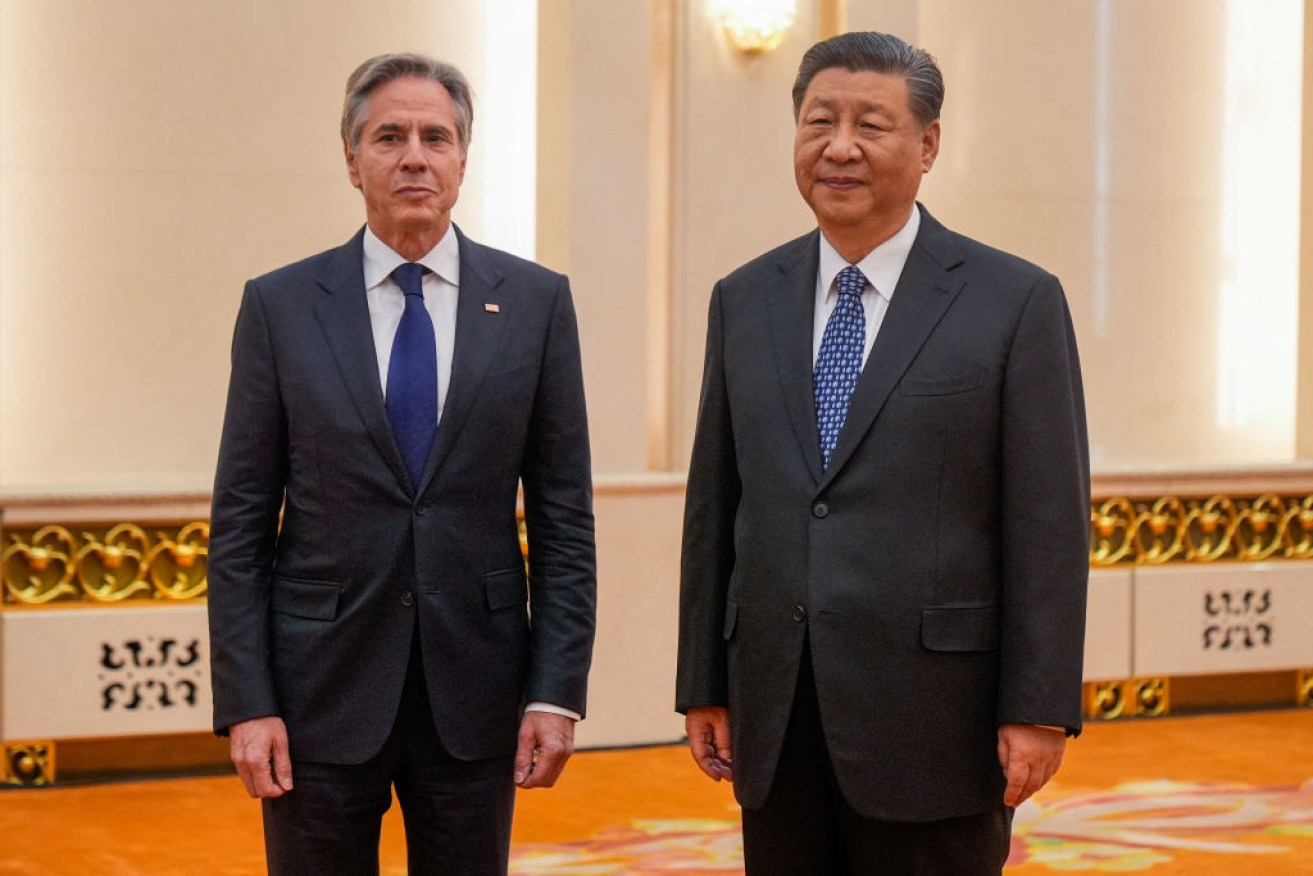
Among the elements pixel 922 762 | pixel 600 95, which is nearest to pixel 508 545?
pixel 922 762

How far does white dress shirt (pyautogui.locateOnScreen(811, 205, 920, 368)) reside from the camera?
2348 millimetres

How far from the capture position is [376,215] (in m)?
2.46

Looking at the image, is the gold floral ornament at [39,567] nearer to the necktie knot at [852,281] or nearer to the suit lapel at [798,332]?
the suit lapel at [798,332]

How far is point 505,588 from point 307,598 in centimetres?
30

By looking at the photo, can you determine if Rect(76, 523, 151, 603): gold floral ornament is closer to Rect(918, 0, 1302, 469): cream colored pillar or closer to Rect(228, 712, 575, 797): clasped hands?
Rect(228, 712, 575, 797): clasped hands

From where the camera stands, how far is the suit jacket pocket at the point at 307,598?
2.39 metres

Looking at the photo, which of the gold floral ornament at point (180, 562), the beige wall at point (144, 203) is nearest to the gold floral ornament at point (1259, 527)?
the beige wall at point (144, 203)

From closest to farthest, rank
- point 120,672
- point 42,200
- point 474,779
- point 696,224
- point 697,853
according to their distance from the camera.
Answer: point 474,779, point 697,853, point 120,672, point 42,200, point 696,224

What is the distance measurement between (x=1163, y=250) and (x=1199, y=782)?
2.43 meters

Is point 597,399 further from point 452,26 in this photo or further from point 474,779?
point 474,779

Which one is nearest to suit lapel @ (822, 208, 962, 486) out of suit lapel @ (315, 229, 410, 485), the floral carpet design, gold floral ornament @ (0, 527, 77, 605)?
suit lapel @ (315, 229, 410, 485)

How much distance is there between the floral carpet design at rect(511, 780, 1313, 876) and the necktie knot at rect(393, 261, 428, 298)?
7.35 feet

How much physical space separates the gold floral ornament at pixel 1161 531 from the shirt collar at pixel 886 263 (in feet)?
13.5

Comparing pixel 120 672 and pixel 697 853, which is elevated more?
pixel 120 672
